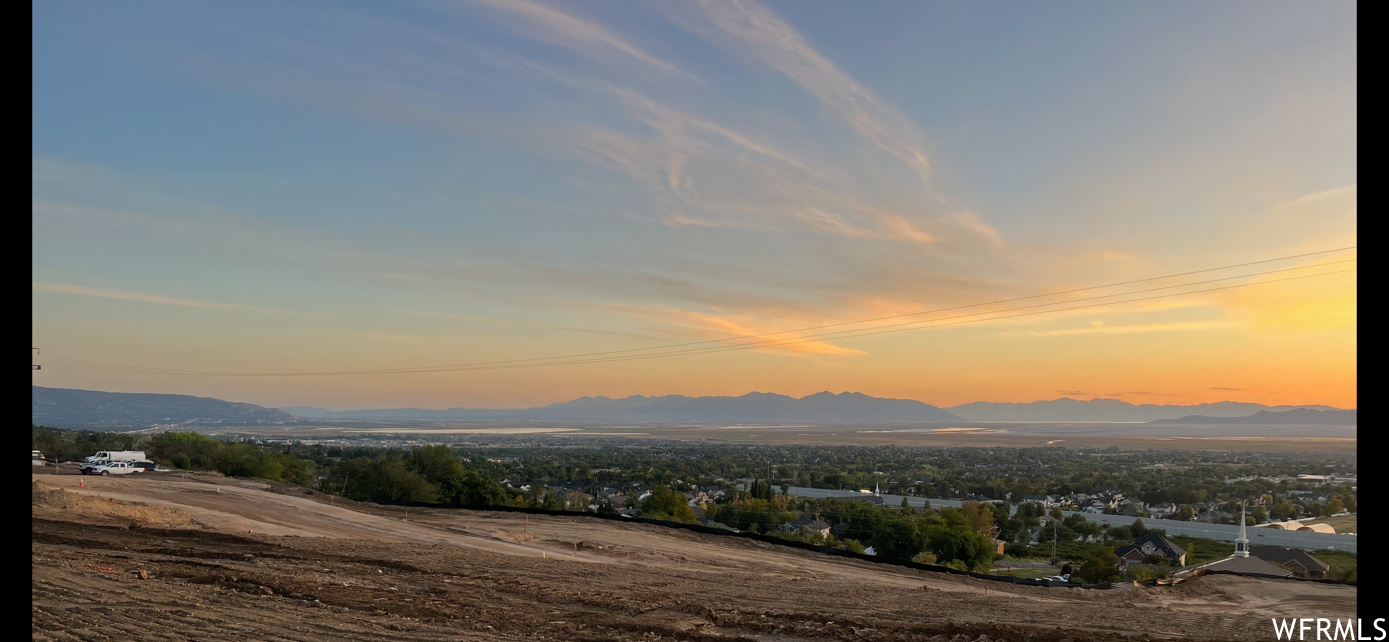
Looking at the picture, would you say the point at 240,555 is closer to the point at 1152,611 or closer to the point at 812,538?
the point at 1152,611

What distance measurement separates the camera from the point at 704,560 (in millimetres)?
30172

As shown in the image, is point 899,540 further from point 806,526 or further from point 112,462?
point 112,462

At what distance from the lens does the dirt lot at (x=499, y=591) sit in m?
14.9

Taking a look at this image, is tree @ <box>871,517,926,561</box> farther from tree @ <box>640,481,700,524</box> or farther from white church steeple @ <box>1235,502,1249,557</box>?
white church steeple @ <box>1235,502,1249,557</box>

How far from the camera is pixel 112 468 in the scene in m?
44.6

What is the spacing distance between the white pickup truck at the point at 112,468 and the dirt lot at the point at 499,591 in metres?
13.4

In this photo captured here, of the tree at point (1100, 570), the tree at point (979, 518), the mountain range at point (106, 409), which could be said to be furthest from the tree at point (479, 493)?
the mountain range at point (106, 409)

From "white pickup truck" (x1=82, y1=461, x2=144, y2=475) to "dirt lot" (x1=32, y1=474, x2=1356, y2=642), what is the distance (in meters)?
13.4

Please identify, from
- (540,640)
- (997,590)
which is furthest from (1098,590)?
(540,640)

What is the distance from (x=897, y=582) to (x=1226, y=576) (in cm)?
1237

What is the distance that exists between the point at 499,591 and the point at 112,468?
40.8 metres

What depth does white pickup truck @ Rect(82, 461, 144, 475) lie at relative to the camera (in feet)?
143

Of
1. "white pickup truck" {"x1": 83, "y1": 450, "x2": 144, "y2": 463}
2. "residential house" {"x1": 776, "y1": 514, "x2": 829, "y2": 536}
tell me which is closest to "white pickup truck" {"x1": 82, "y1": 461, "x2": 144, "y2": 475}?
"white pickup truck" {"x1": 83, "y1": 450, "x2": 144, "y2": 463}

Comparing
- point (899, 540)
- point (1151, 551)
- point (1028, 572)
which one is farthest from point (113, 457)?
point (1151, 551)
